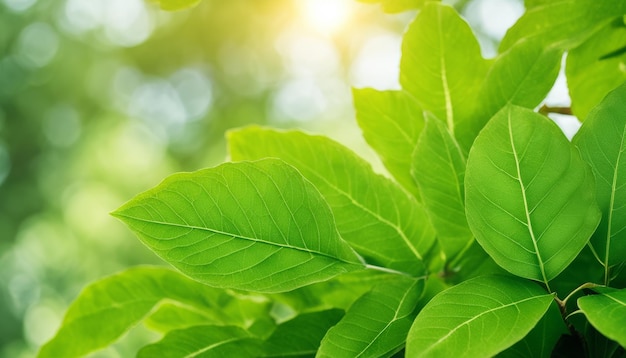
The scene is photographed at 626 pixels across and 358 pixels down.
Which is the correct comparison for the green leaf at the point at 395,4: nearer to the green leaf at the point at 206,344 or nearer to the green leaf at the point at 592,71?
the green leaf at the point at 592,71

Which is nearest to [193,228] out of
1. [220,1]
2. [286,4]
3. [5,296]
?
[5,296]

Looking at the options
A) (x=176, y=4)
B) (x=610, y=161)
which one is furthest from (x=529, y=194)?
(x=176, y=4)

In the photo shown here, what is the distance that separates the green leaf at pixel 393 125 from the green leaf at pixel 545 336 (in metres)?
0.12

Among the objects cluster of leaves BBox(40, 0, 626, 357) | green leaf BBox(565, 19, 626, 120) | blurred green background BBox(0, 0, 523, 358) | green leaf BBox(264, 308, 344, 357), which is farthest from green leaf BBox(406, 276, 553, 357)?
blurred green background BBox(0, 0, 523, 358)

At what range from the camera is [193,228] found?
0.89 ft

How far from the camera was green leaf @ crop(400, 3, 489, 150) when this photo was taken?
1.26 feet

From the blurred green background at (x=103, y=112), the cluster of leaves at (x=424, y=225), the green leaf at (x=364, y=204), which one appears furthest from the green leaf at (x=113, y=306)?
the blurred green background at (x=103, y=112)

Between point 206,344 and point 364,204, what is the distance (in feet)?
0.38

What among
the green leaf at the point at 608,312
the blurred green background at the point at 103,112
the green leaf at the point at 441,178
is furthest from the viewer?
the blurred green background at the point at 103,112

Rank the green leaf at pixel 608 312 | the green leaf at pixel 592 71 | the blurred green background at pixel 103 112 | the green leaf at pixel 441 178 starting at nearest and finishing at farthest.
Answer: the green leaf at pixel 608 312
the green leaf at pixel 441 178
the green leaf at pixel 592 71
the blurred green background at pixel 103 112

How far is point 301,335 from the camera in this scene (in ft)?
1.12

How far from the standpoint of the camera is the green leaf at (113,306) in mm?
401

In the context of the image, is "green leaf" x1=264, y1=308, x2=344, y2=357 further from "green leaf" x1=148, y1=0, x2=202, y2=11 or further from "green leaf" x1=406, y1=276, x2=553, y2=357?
"green leaf" x1=148, y1=0, x2=202, y2=11

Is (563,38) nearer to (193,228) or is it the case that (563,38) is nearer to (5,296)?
(193,228)
